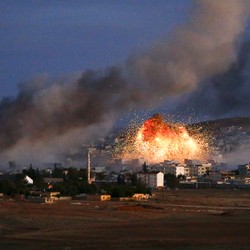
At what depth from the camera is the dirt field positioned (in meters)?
32.2

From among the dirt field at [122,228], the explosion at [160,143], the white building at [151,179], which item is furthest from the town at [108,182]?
the dirt field at [122,228]

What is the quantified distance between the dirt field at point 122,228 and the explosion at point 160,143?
77757mm

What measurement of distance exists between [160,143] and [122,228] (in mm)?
104605

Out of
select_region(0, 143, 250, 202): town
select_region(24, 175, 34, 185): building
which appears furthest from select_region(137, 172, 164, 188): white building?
select_region(24, 175, 34, 185): building

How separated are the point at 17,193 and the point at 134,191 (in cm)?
1272

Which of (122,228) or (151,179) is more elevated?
(151,179)

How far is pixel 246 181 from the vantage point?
125938mm

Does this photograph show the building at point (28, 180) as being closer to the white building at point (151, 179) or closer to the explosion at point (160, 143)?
the white building at point (151, 179)

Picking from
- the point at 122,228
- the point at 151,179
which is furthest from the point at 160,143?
the point at 122,228

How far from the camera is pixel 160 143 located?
143 metres

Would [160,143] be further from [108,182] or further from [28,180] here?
[28,180]

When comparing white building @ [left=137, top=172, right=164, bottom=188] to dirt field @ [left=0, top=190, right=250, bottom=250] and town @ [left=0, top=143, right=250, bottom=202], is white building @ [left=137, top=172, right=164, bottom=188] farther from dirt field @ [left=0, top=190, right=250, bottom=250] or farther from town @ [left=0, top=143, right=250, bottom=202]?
dirt field @ [left=0, top=190, right=250, bottom=250]

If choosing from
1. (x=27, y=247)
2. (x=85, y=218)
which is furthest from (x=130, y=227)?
Answer: (x=27, y=247)

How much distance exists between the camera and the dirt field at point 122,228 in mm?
32156
